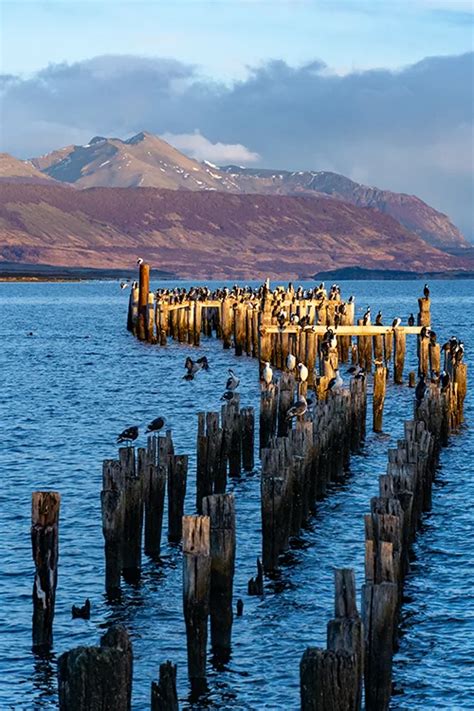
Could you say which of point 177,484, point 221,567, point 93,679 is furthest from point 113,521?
point 93,679

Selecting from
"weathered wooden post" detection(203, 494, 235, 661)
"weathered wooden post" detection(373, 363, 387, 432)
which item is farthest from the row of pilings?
"weathered wooden post" detection(373, 363, 387, 432)

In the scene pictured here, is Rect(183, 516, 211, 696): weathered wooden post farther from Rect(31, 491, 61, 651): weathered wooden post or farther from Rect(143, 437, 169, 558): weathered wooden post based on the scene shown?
Rect(143, 437, 169, 558): weathered wooden post

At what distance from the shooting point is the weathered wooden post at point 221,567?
14.5 m

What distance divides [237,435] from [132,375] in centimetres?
2665

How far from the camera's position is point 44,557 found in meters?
14.8

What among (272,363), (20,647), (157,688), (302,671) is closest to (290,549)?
(20,647)

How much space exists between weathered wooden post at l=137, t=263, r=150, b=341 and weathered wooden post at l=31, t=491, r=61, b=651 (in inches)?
1938

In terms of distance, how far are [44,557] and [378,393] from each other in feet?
57.8

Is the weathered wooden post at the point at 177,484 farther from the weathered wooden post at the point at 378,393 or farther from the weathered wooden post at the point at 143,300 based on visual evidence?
the weathered wooden post at the point at 143,300

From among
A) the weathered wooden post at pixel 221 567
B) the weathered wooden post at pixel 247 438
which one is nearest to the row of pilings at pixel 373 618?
the weathered wooden post at pixel 221 567

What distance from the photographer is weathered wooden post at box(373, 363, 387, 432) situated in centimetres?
3103

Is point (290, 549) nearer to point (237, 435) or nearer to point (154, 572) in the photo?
point (154, 572)

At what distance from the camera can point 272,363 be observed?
4728 cm

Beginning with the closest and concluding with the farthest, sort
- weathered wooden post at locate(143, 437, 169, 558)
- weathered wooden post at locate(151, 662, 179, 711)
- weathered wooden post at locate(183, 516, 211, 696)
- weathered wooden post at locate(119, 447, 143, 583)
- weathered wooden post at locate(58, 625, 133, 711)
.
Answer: weathered wooden post at locate(58, 625, 133, 711), weathered wooden post at locate(151, 662, 179, 711), weathered wooden post at locate(183, 516, 211, 696), weathered wooden post at locate(119, 447, 143, 583), weathered wooden post at locate(143, 437, 169, 558)
